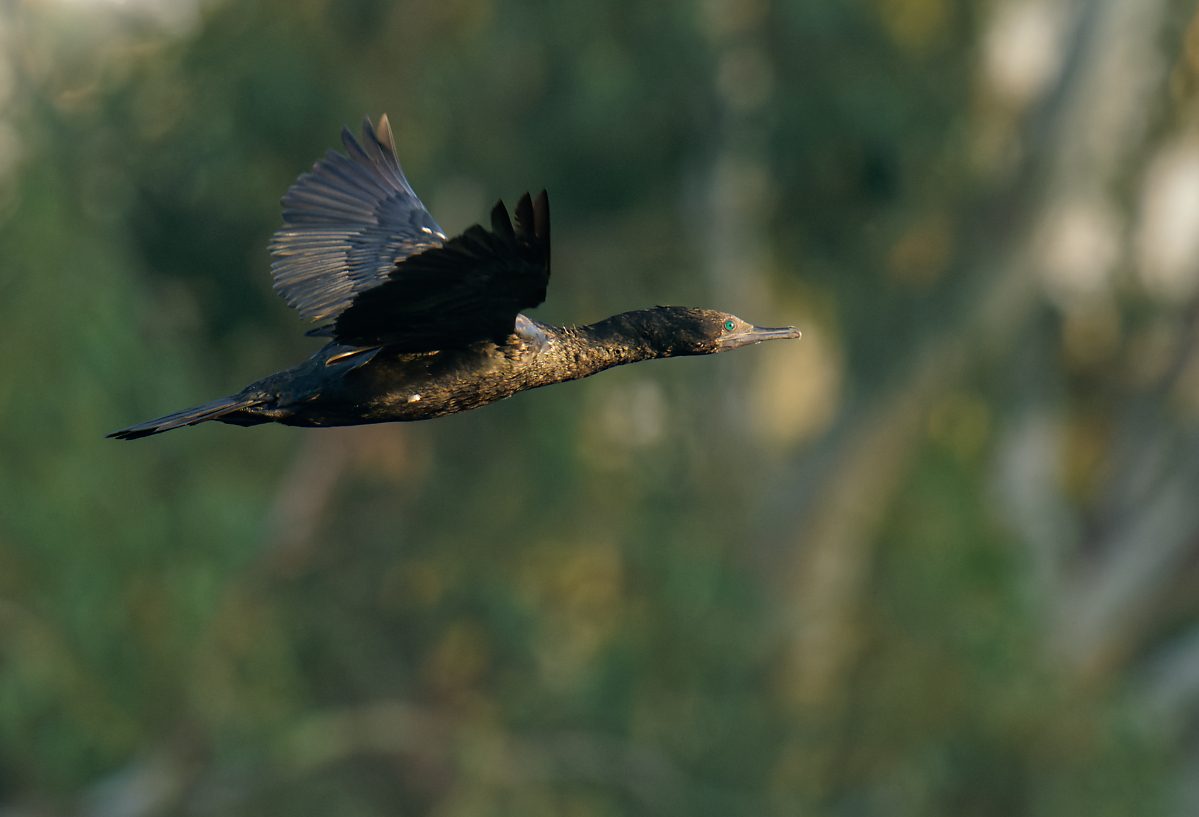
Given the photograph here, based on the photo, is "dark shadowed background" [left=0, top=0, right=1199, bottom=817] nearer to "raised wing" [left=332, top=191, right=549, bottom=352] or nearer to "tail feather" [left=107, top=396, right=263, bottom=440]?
"tail feather" [left=107, top=396, right=263, bottom=440]

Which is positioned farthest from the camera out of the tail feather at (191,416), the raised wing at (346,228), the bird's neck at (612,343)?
the raised wing at (346,228)

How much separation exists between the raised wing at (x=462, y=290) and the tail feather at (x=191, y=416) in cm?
47

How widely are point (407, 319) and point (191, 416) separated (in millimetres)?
724

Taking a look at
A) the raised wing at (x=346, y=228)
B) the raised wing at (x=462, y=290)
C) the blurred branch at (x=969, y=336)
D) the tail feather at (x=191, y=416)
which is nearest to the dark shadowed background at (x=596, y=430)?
the blurred branch at (x=969, y=336)

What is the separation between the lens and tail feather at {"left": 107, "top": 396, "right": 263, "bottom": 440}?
6.23m

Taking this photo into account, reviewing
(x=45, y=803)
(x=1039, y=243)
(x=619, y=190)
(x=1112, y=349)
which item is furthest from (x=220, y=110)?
(x=1112, y=349)

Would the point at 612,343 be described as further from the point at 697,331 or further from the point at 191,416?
the point at 191,416

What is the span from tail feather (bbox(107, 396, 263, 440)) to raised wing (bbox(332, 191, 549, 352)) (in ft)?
1.53

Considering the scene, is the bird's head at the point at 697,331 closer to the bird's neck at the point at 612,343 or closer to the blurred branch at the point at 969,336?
the bird's neck at the point at 612,343

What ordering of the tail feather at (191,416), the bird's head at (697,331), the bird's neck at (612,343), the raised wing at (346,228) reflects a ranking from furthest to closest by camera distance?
the raised wing at (346,228), the bird's head at (697,331), the bird's neck at (612,343), the tail feather at (191,416)

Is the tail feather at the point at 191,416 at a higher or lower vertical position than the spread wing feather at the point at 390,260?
lower

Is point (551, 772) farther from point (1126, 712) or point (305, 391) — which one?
point (305, 391)

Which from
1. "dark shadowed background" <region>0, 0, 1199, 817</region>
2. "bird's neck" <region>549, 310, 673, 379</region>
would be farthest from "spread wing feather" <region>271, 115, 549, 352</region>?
"dark shadowed background" <region>0, 0, 1199, 817</region>

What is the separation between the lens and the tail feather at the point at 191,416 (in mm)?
6234
